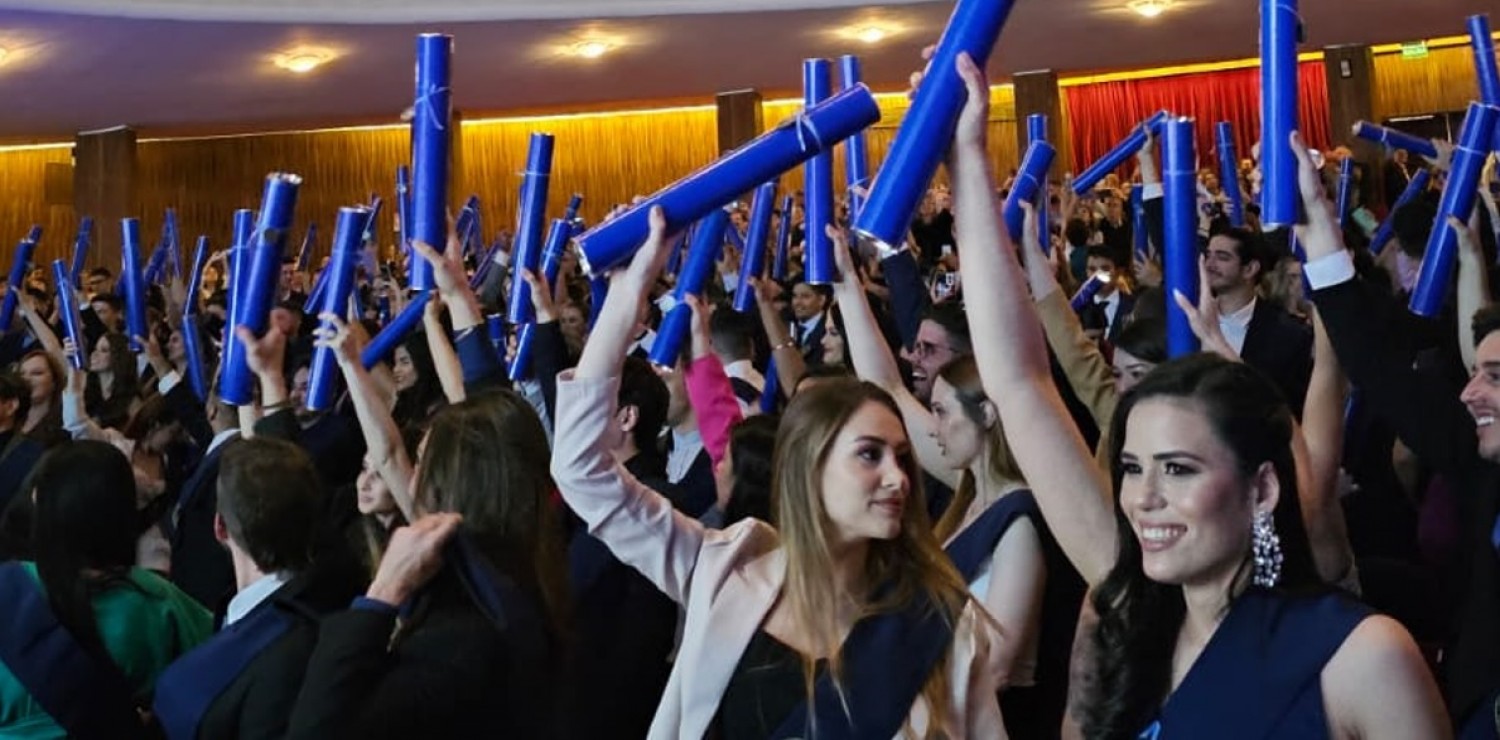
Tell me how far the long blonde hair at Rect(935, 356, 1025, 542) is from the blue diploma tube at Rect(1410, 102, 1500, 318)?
1.04 m

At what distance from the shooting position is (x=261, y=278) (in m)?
3.66

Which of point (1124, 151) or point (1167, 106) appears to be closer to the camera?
point (1124, 151)

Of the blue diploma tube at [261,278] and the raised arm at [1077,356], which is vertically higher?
the blue diploma tube at [261,278]

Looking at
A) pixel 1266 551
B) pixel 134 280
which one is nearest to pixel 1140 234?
pixel 134 280

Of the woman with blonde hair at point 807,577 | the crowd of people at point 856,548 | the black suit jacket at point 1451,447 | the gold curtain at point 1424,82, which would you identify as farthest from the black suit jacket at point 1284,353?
the gold curtain at point 1424,82

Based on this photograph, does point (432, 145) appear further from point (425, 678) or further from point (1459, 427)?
point (1459, 427)

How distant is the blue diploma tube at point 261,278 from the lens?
11.9 ft

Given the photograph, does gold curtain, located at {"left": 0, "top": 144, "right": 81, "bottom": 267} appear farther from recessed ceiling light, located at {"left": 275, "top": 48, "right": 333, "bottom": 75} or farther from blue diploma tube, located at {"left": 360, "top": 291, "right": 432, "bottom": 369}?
blue diploma tube, located at {"left": 360, "top": 291, "right": 432, "bottom": 369}

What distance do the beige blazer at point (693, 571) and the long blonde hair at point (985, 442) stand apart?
594mm

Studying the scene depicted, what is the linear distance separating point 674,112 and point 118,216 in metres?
5.65

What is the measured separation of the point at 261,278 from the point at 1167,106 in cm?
1507

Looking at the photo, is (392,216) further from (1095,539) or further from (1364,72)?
(1095,539)

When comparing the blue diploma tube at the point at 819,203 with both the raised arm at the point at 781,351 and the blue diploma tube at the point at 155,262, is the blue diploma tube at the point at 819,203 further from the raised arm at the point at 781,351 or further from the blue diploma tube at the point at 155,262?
the blue diploma tube at the point at 155,262

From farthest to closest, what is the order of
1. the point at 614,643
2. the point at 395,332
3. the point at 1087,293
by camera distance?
the point at 1087,293
the point at 395,332
the point at 614,643
